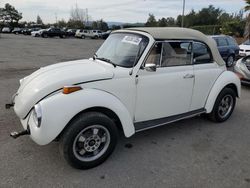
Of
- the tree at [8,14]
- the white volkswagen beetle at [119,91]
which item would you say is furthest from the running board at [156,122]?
the tree at [8,14]

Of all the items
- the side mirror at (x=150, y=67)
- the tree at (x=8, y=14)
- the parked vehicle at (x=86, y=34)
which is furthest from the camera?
the tree at (x=8, y=14)

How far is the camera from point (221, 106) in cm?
478

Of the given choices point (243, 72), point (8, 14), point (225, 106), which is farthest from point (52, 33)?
point (8, 14)

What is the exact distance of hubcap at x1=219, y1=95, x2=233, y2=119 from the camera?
15.7 feet

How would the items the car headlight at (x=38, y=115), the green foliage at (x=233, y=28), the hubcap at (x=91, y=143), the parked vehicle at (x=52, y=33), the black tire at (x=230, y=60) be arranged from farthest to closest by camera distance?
the parked vehicle at (x=52, y=33) < the green foliage at (x=233, y=28) < the black tire at (x=230, y=60) < the hubcap at (x=91, y=143) < the car headlight at (x=38, y=115)

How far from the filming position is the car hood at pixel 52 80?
3090mm

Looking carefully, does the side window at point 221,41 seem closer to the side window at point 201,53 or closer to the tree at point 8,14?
the side window at point 201,53

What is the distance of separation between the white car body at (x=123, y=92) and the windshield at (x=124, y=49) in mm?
87

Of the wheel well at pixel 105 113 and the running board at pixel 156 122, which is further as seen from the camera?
the running board at pixel 156 122

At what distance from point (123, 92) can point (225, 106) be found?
8.75ft

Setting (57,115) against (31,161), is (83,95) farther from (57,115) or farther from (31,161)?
(31,161)

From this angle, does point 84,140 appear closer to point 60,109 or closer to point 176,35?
point 60,109

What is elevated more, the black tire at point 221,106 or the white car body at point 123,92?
the white car body at point 123,92

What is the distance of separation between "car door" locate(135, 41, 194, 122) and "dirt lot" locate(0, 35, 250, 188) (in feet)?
1.68
